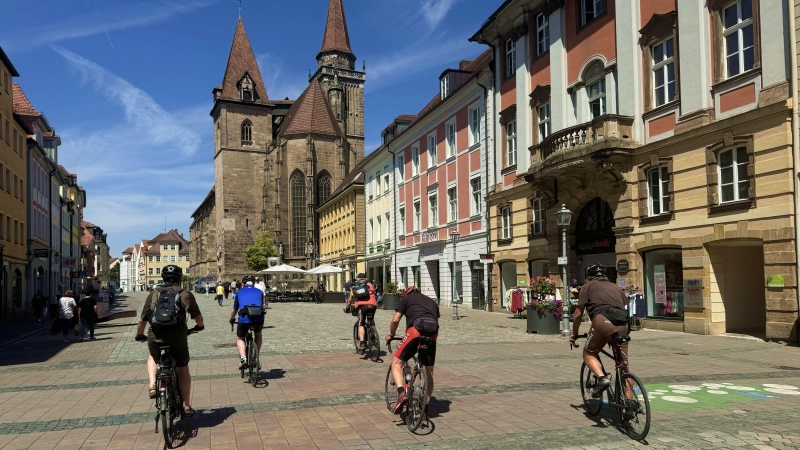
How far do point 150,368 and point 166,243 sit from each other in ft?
598

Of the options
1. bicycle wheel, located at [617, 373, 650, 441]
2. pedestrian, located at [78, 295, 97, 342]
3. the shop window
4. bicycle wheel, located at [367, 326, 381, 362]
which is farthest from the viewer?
pedestrian, located at [78, 295, 97, 342]

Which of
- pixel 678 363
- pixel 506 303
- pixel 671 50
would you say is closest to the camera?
pixel 678 363

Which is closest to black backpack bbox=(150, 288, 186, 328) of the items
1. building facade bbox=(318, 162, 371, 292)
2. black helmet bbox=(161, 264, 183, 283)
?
black helmet bbox=(161, 264, 183, 283)

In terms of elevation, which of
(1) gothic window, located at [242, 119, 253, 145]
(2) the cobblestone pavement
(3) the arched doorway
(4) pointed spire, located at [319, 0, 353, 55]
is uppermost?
(4) pointed spire, located at [319, 0, 353, 55]

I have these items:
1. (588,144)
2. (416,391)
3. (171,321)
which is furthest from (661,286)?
(171,321)

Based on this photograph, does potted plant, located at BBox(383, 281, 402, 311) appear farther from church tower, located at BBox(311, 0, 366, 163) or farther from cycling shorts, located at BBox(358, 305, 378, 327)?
church tower, located at BBox(311, 0, 366, 163)

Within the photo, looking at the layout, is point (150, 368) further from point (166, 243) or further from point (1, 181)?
point (166, 243)

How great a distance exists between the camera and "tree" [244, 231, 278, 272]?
86125mm

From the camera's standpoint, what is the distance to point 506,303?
90.7ft

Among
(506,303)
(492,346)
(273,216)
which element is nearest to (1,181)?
(506,303)

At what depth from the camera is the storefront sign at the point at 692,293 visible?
57.0 ft

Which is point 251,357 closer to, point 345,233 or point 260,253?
point 345,233

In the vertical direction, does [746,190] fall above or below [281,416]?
above

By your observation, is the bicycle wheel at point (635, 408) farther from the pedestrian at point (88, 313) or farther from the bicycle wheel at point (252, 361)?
the pedestrian at point (88, 313)
